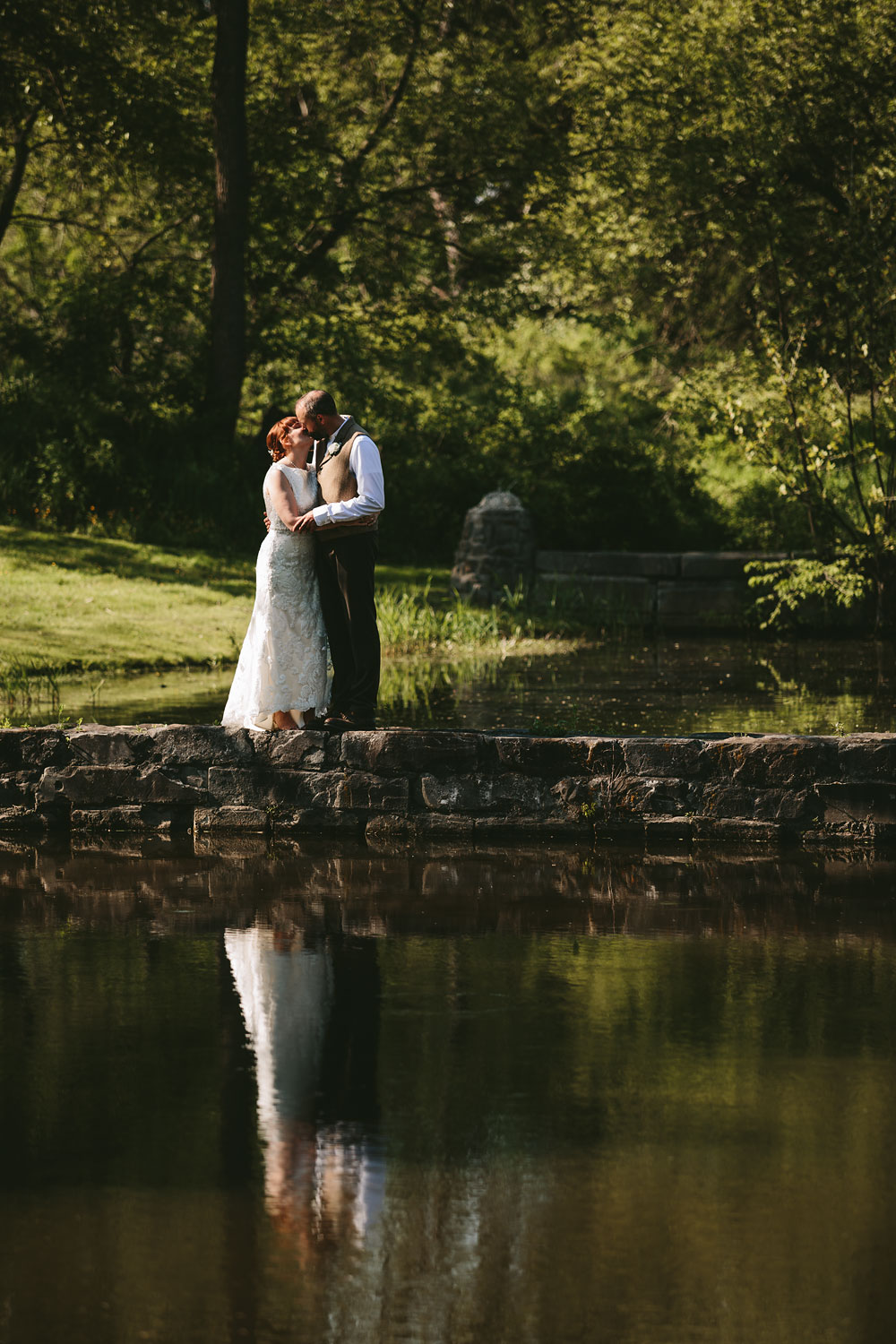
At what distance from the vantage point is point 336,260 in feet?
97.1

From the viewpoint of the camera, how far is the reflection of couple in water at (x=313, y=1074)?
389 centimetres

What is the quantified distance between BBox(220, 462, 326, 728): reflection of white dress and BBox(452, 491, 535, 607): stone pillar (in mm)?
11221

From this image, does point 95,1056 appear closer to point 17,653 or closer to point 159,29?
point 17,653

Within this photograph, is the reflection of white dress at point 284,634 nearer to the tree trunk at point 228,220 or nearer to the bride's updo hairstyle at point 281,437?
the bride's updo hairstyle at point 281,437

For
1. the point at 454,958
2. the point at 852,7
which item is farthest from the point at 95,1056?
the point at 852,7

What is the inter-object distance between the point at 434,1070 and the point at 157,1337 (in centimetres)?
161

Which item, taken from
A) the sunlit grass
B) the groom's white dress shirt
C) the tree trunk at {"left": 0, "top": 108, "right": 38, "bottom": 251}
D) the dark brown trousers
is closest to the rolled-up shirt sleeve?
the groom's white dress shirt

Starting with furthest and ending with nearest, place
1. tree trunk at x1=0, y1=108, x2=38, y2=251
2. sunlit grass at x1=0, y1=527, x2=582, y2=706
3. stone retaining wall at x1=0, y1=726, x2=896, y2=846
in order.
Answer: tree trunk at x1=0, y1=108, x2=38, y2=251, sunlit grass at x1=0, y1=527, x2=582, y2=706, stone retaining wall at x1=0, y1=726, x2=896, y2=846

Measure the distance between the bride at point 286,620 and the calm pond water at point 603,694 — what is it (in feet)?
3.96

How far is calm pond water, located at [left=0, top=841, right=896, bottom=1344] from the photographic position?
3430mm

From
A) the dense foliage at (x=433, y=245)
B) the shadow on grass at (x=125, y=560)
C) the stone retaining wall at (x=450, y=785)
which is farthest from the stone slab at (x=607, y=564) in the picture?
the stone retaining wall at (x=450, y=785)

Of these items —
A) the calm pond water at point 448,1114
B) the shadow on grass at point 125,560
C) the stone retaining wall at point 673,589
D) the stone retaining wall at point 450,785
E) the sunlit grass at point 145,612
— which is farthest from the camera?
the shadow on grass at point 125,560

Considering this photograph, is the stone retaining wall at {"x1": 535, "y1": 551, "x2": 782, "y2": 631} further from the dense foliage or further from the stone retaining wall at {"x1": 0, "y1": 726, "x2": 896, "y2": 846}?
the stone retaining wall at {"x1": 0, "y1": 726, "x2": 896, "y2": 846}

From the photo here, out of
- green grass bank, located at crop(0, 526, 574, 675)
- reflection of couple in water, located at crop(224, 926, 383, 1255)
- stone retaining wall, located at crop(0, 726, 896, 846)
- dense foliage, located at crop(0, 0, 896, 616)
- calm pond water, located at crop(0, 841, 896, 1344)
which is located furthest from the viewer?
dense foliage, located at crop(0, 0, 896, 616)
